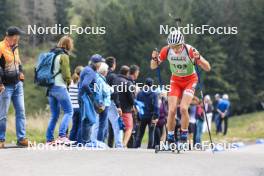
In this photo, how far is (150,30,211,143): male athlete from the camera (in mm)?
12008

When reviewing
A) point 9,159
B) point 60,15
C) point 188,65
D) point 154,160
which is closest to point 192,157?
point 154,160

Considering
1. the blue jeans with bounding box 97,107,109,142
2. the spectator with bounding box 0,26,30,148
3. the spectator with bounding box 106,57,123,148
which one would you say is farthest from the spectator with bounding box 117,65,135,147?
the spectator with bounding box 0,26,30,148

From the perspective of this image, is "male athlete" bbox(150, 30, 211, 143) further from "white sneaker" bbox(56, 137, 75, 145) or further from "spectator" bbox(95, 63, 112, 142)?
"white sneaker" bbox(56, 137, 75, 145)

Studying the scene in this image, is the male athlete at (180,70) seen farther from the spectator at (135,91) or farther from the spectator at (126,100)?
the spectator at (135,91)

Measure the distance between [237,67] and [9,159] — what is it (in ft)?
213

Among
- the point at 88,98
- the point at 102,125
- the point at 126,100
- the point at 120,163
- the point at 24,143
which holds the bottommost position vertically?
the point at 120,163

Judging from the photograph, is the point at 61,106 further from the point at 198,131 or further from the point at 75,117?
the point at 198,131

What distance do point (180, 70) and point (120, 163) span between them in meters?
2.82

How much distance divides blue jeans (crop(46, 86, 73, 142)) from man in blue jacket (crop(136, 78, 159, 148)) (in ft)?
12.2

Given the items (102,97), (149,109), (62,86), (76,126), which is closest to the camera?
(62,86)

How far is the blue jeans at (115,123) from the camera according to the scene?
1482 cm

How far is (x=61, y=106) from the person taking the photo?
13.0 metres

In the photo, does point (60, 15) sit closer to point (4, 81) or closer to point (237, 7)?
point (237, 7)

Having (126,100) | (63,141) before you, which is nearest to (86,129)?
(63,141)
